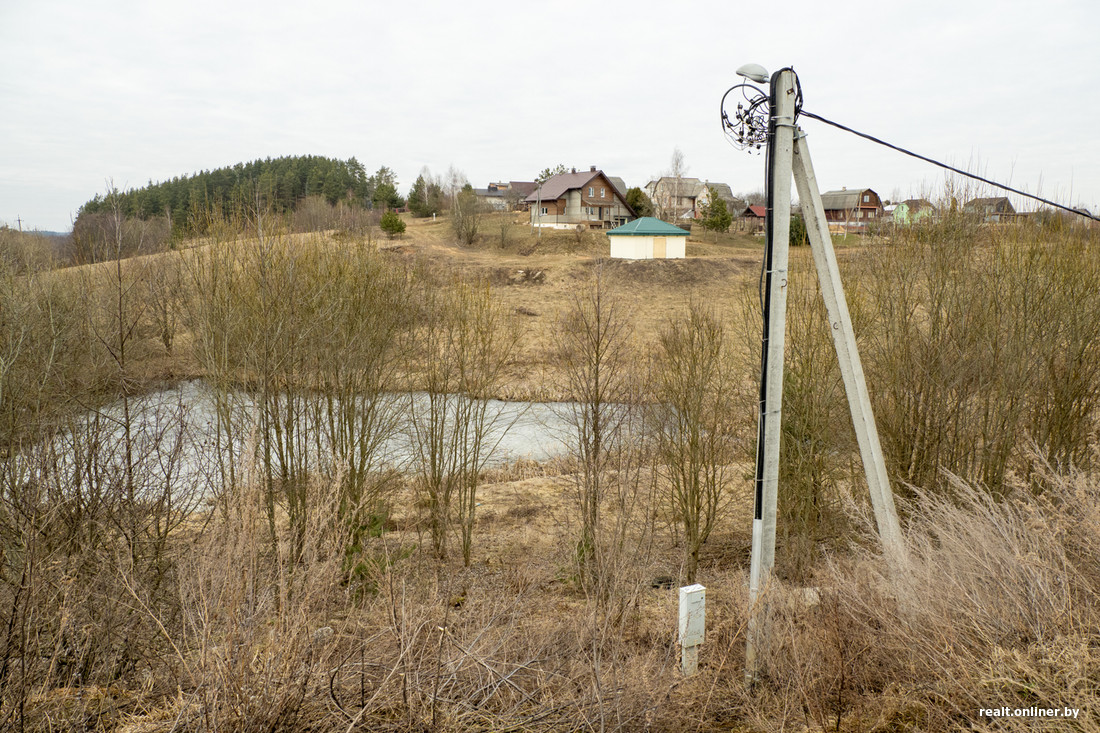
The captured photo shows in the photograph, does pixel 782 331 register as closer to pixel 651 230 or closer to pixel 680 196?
pixel 651 230

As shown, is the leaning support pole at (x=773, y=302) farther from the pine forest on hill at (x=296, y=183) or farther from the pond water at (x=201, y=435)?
the pine forest on hill at (x=296, y=183)

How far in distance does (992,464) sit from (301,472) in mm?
10908

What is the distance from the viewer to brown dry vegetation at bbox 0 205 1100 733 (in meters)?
4.10

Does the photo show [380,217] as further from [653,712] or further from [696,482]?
[653,712]

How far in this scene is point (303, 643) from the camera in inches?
156

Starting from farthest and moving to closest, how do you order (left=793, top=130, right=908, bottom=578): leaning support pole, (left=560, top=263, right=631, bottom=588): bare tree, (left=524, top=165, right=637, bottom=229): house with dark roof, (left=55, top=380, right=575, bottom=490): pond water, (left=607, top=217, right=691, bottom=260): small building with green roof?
1. (left=524, top=165, right=637, bottom=229): house with dark roof
2. (left=607, top=217, right=691, bottom=260): small building with green roof
3. (left=560, top=263, right=631, bottom=588): bare tree
4. (left=55, top=380, right=575, bottom=490): pond water
5. (left=793, top=130, right=908, bottom=578): leaning support pole

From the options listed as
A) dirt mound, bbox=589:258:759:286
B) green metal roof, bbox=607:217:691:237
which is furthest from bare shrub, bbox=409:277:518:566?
green metal roof, bbox=607:217:691:237

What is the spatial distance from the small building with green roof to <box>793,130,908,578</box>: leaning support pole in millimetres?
34221

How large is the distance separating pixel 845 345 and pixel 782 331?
29.6 inches

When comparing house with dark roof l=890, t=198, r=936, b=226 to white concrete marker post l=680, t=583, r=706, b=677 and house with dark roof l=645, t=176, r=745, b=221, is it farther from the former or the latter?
house with dark roof l=645, t=176, r=745, b=221

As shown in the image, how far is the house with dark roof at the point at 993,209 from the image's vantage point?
1099 cm

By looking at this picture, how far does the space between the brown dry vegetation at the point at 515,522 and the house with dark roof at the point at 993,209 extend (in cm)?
32

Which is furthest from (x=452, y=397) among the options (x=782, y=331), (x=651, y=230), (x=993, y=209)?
(x=651, y=230)

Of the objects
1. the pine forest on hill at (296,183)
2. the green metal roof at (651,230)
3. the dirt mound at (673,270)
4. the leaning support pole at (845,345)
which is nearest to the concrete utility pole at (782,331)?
the leaning support pole at (845,345)
